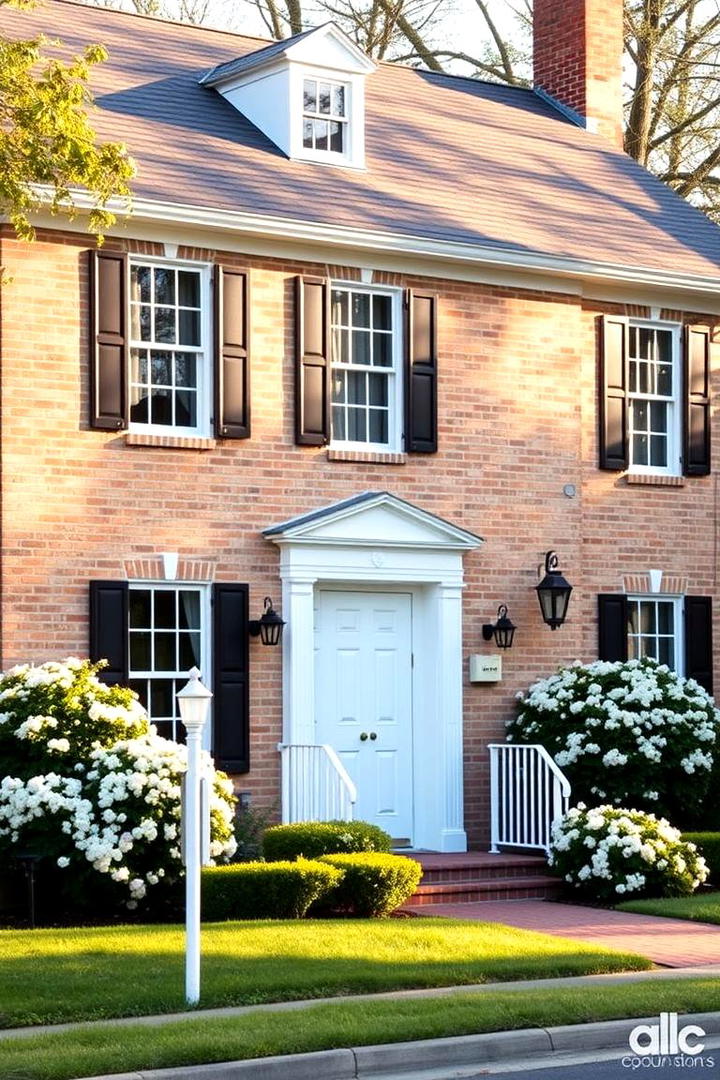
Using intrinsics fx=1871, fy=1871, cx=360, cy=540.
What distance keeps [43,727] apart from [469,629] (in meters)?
5.16

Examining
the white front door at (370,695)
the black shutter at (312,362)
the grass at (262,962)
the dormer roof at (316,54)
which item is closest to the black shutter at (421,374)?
the black shutter at (312,362)

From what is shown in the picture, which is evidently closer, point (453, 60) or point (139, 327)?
point (139, 327)

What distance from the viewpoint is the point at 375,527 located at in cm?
1795

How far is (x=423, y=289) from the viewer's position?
1862 cm

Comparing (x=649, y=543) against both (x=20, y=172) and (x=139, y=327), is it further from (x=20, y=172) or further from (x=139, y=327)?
(x=20, y=172)

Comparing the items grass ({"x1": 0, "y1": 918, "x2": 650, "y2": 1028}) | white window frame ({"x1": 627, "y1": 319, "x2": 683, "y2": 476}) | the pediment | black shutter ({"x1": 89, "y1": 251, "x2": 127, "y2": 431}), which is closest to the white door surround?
the pediment

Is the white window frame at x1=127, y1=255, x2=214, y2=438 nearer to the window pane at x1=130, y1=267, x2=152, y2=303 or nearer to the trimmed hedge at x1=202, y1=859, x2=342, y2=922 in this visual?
Result: the window pane at x1=130, y1=267, x2=152, y2=303

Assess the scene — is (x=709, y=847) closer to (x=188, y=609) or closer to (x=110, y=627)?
(x=188, y=609)

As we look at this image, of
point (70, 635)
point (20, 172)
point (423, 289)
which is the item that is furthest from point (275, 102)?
point (70, 635)

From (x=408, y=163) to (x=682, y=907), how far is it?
870 cm

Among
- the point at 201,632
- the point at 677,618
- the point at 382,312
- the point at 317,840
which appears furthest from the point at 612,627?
the point at 317,840

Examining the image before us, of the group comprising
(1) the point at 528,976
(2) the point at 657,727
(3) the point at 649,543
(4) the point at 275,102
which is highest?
(4) the point at 275,102

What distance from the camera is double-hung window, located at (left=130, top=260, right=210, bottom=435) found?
1703 centimetres

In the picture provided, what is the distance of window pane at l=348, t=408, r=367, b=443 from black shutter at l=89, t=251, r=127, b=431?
2.56 m
